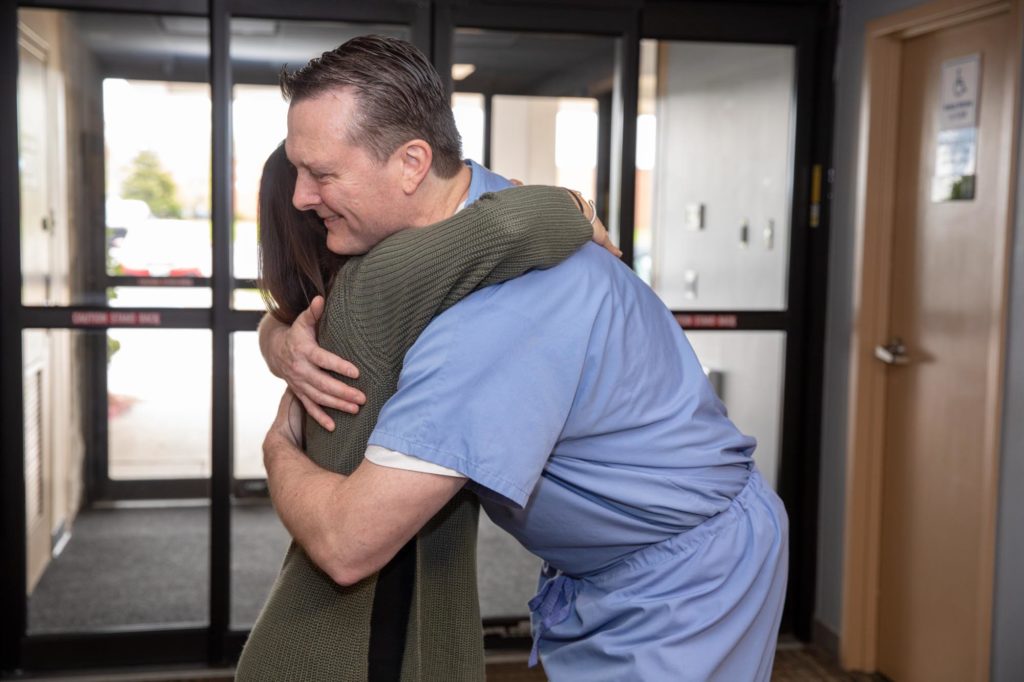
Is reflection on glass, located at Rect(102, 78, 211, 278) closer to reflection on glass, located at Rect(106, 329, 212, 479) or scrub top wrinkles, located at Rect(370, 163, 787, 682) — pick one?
reflection on glass, located at Rect(106, 329, 212, 479)

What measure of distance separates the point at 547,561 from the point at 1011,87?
6.65 feet

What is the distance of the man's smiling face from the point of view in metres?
1.27

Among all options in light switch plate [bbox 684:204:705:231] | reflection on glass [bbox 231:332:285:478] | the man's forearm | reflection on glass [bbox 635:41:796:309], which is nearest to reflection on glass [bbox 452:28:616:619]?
reflection on glass [bbox 635:41:796:309]

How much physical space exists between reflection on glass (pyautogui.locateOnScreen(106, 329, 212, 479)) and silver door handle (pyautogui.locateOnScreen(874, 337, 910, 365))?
2.11 m

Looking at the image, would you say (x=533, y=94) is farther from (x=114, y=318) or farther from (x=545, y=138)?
(x=114, y=318)

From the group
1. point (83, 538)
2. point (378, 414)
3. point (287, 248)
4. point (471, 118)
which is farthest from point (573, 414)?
point (83, 538)

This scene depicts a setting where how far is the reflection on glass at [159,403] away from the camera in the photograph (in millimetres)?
3496

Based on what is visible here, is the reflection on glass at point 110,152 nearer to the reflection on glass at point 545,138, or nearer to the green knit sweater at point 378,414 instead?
the reflection on glass at point 545,138

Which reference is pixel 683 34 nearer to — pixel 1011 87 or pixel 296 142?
pixel 1011 87

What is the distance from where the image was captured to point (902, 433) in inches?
137

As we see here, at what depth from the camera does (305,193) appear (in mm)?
1328

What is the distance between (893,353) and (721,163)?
2.91 feet

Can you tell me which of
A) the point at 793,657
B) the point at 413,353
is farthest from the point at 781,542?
the point at 793,657

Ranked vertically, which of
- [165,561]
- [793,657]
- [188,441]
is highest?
[188,441]
